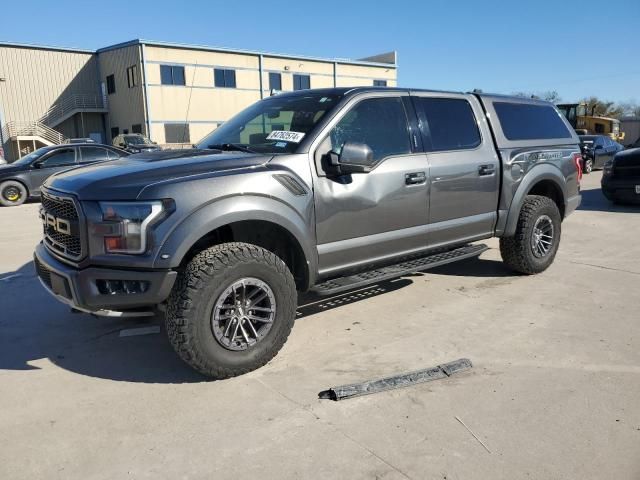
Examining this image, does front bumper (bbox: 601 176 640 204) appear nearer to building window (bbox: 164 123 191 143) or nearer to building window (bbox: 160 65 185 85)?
building window (bbox: 164 123 191 143)

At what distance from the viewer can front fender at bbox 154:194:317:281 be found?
124 inches

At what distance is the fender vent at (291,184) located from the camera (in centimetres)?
362

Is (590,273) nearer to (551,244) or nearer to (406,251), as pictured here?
(551,244)

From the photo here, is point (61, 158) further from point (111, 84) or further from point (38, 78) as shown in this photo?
point (38, 78)

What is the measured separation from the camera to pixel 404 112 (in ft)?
15.0

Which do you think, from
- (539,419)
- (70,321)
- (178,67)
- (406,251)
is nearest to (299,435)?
(539,419)

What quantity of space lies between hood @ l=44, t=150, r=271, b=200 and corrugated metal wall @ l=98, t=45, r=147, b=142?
33.3 m

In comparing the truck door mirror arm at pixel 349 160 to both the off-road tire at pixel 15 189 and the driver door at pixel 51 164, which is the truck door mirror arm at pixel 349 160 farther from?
the off-road tire at pixel 15 189

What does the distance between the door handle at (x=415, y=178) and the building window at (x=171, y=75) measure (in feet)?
112

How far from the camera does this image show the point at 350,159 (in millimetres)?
3775

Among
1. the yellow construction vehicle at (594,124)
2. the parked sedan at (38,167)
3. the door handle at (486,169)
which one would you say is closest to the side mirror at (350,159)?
the door handle at (486,169)

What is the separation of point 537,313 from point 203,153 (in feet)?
10.5

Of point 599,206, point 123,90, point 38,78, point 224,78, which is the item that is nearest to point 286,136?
point 599,206

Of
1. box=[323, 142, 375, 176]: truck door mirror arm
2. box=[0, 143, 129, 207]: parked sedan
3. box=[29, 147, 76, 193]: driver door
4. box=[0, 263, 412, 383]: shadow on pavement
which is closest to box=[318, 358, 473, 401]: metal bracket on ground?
box=[0, 263, 412, 383]: shadow on pavement
